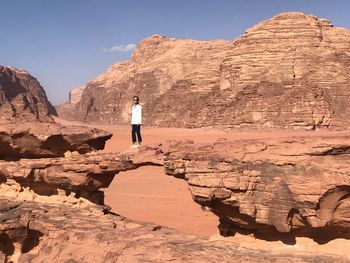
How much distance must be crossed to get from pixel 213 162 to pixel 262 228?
104cm

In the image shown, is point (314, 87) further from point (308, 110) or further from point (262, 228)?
point (262, 228)

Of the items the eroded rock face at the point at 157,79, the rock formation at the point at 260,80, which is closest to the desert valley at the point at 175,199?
the rock formation at the point at 260,80

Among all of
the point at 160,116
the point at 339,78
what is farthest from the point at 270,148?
the point at 160,116

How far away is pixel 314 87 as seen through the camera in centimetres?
4297

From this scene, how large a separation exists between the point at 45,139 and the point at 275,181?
13.7 ft

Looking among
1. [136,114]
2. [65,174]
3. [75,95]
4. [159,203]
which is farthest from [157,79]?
[65,174]

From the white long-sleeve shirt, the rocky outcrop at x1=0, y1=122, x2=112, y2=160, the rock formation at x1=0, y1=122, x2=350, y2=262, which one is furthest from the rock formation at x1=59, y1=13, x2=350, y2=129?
the rock formation at x1=0, y1=122, x2=350, y2=262

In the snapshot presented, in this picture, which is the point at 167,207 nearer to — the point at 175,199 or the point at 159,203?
the point at 159,203

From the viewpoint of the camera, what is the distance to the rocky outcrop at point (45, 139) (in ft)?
25.0

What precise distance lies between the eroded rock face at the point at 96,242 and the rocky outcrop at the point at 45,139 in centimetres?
103

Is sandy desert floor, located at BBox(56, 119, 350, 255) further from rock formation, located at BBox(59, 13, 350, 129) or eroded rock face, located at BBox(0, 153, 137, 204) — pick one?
rock formation, located at BBox(59, 13, 350, 129)

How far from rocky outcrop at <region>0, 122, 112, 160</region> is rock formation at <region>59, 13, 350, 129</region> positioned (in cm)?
3309

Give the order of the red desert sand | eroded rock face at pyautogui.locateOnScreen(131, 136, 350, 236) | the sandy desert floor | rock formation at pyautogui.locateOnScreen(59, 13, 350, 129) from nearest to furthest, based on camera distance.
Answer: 1. eroded rock face at pyautogui.locateOnScreen(131, 136, 350, 236)
2. the sandy desert floor
3. the red desert sand
4. rock formation at pyautogui.locateOnScreen(59, 13, 350, 129)

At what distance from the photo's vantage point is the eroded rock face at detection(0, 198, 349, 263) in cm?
516
